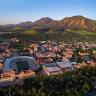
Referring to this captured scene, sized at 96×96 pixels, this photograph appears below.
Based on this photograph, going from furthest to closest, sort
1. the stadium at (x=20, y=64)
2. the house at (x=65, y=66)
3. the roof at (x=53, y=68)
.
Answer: the stadium at (x=20, y=64) < the house at (x=65, y=66) < the roof at (x=53, y=68)

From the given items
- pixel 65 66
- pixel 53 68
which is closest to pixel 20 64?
pixel 53 68

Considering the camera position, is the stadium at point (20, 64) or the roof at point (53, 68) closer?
the roof at point (53, 68)

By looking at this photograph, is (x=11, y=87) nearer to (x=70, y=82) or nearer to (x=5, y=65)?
(x=70, y=82)

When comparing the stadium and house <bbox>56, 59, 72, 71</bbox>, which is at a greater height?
house <bbox>56, 59, 72, 71</bbox>

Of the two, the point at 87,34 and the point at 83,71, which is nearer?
the point at 83,71

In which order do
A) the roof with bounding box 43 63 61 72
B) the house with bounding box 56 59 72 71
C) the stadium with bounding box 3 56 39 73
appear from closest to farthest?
the roof with bounding box 43 63 61 72 → the house with bounding box 56 59 72 71 → the stadium with bounding box 3 56 39 73

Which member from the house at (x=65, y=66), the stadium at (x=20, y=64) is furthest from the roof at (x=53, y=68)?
the stadium at (x=20, y=64)

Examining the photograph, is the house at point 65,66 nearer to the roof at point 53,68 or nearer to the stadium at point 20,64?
the roof at point 53,68

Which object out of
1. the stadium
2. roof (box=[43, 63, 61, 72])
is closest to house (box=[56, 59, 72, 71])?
roof (box=[43, 63, 61, 72])

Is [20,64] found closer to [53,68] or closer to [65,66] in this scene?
[53,68]

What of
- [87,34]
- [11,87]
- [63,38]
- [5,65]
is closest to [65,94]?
[11,87]

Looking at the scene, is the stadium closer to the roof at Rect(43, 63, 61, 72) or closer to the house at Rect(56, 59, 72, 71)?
the roof at Rect(43, 63, 61, 72)
